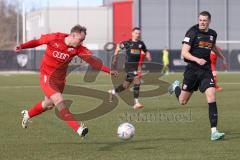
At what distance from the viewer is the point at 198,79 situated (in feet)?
39.5

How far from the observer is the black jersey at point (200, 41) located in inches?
462

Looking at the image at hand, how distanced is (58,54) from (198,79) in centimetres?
281

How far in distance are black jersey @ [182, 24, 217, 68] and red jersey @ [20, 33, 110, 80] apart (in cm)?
176

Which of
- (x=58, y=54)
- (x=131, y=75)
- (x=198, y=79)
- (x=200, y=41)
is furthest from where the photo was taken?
(x=131, y=75)

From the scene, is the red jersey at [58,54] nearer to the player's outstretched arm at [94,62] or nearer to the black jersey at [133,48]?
the player's outstretched arm at [94,62]

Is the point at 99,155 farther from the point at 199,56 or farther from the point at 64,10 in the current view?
the point at 64,10

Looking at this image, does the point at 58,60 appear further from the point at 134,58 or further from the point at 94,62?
the point at 134,58

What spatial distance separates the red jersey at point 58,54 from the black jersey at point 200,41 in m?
1.76

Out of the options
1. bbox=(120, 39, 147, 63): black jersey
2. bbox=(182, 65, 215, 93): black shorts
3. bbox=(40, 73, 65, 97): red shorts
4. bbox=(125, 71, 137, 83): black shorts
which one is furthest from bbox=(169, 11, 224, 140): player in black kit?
bbox=(125, 71, 137, 83): black shorts

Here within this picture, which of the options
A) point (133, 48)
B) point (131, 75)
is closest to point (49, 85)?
point (133, 48)

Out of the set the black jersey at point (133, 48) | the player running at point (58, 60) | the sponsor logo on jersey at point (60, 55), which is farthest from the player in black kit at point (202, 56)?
the black jersey at point (133, 48)

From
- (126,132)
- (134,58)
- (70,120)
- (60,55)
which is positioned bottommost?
(126,132)

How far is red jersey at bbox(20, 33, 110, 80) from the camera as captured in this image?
1096cm

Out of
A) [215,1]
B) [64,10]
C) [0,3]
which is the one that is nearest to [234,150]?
[215,1]
